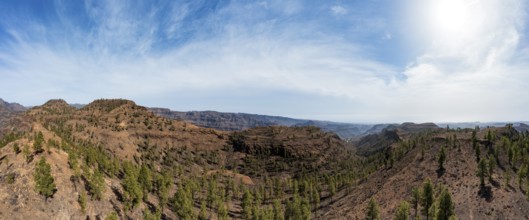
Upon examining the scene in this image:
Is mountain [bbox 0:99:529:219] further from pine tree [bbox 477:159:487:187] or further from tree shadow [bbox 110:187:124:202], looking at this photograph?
tree shadow [bbox 110:187:124:202]

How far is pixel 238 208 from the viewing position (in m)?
163

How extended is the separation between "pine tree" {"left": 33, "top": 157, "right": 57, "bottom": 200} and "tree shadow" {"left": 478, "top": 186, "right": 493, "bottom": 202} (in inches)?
5924

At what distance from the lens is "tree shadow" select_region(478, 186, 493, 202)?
113575 millimetres

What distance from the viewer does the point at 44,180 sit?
83938 millimetres

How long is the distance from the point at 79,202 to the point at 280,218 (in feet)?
241

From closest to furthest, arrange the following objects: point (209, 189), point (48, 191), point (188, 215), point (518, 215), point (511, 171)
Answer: point (48, 191)
point (518, 215)
point (188, 215)
point (511, 171)
point (209, 189)

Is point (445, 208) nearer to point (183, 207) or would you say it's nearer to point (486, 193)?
point (486, 193)

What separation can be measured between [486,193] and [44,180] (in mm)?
155296

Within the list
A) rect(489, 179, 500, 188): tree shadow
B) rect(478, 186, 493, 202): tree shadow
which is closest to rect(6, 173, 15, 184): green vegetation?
rect(478, 186, 493, 202): tree shadow

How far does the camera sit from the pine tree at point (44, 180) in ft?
273

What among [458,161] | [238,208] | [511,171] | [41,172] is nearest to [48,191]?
[41,172]

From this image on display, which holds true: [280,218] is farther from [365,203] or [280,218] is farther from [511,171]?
[511,171]

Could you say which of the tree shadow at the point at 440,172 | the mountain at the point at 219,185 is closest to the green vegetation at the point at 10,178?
the mountain at the point at 219,185

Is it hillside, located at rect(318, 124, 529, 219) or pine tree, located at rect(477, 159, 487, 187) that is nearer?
hillside, located at rect(318, 124, 529, 219)
